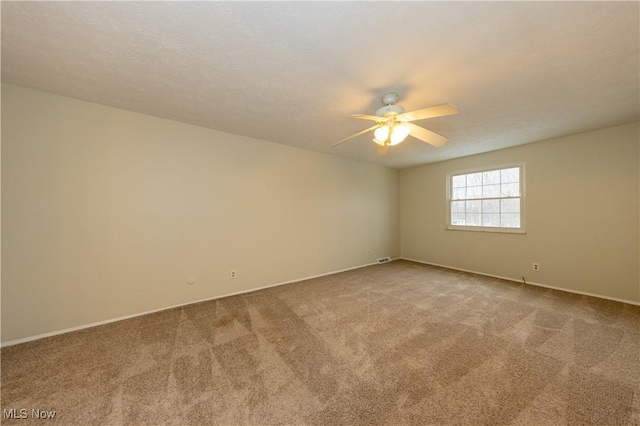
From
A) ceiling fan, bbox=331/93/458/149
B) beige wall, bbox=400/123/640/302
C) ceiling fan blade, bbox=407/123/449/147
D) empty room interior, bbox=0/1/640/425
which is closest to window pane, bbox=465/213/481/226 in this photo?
beige wall, bbox=400/123/640/302

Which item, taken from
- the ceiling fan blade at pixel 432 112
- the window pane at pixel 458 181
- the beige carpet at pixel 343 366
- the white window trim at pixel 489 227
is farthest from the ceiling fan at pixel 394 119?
the window pane at pixel 458 181

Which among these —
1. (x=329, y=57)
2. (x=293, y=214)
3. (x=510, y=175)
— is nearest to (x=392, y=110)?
(x=329, y=57)

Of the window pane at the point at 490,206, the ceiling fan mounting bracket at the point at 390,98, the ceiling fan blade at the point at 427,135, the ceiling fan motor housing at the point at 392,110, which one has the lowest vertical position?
the window pane at the point at 490,206

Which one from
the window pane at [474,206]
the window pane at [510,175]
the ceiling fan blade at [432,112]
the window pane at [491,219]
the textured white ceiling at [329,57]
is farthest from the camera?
the window pane at [474,206]

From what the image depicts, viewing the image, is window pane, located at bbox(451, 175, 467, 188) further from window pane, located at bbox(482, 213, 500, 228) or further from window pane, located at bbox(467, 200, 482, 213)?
window pane, located at bbox(482, 213, 500, 228)

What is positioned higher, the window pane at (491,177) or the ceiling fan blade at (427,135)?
the ceiling fan blade at (427,135)

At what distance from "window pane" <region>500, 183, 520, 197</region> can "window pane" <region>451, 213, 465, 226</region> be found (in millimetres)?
828

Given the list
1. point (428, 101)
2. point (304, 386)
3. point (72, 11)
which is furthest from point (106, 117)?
point (428, 101)

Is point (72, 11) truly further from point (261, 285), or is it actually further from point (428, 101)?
point (261, 285)

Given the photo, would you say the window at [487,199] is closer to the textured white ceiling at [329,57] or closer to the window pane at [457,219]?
the window pane at [457,219]

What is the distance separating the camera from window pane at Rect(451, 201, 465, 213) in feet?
15.4

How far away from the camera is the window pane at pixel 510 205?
3941 millimetres

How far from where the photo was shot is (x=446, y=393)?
1500 mm

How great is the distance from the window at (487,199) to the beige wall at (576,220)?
14cm
